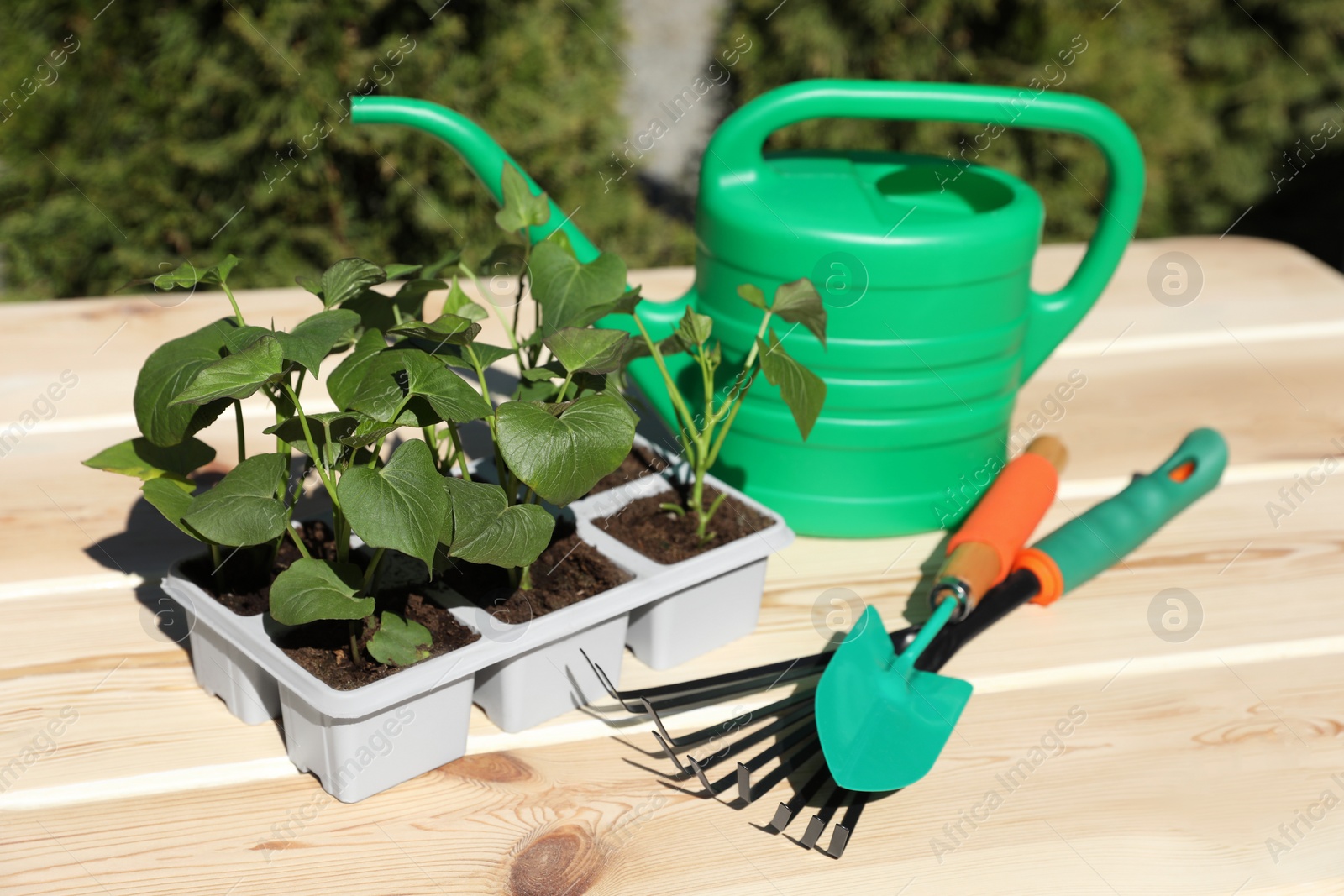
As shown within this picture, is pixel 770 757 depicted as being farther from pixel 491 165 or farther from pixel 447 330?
pixel 491 165

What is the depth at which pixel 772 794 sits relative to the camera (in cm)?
61

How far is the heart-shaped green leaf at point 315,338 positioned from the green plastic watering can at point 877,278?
0.21 metres

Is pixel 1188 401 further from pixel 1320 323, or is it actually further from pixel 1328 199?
pixel 1328 199

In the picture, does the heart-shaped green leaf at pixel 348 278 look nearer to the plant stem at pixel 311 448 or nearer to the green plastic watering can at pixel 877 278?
the plant stem at pixel 311 448

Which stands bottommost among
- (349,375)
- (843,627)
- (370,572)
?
(843,627)

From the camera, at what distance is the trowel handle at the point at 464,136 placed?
74 centimetres

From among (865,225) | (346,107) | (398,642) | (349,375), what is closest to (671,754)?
(398,642)

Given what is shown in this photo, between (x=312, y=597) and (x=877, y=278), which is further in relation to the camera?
(x=877, y=278)

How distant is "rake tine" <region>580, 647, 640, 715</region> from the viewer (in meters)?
0.63

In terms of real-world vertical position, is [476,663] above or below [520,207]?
below

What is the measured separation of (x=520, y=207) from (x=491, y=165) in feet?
0.30

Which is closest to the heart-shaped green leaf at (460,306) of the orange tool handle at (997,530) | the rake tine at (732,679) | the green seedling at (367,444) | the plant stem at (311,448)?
the green seedling at (367,444)

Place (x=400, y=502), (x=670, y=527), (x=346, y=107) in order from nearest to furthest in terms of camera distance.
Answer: (x=400, y=502) < (x=670, y=527) < (x=346, y=107)

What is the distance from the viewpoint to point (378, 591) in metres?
0.64
